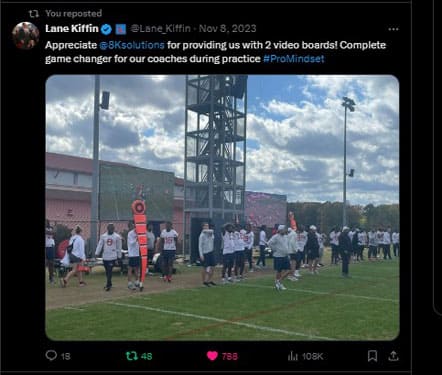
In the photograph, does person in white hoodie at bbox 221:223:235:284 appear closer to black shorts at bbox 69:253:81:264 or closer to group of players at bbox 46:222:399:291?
group of players at bbox 46:222:399:291

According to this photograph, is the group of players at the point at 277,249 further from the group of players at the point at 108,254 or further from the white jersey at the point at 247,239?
the group of players at the point at 108,254

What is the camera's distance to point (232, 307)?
24.2 ft

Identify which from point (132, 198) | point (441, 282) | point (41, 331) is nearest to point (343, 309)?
point (441, 282)

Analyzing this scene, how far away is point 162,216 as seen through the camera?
46.8 feet
